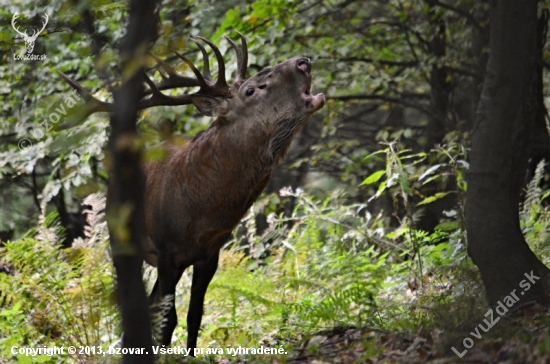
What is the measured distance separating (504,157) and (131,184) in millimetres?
2776

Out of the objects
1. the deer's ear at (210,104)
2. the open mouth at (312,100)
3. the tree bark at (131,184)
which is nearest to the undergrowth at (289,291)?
the open mouth at (312,100)

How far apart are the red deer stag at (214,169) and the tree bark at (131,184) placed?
261 cm

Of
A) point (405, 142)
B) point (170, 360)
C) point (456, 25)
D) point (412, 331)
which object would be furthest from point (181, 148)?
point (405, 142)

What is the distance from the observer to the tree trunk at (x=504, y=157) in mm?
4621

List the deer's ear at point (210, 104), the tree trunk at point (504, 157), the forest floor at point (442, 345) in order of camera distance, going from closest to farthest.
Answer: the forest floor at point (442, 345) < the tree trunk at point (504, 157) < the deer's ear at point (210, 104)

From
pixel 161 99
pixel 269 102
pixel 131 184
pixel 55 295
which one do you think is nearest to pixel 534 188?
pixel 269 102

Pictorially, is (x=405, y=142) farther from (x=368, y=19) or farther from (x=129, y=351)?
(x=129, y=351)

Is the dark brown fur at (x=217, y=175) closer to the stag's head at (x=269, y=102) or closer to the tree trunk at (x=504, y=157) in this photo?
the stag's head at (x=269, y=102)

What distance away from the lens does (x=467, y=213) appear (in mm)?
4785

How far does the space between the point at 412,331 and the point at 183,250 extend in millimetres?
1885

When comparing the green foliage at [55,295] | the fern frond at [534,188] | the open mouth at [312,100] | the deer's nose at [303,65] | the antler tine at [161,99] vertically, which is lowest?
the green foliage at [55,295]

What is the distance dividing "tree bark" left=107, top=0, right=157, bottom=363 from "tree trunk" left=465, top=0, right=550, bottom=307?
253 cm

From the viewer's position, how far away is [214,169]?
563 cm

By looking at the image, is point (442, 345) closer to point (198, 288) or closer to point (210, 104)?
point (198, 288)
